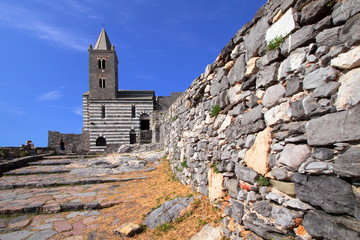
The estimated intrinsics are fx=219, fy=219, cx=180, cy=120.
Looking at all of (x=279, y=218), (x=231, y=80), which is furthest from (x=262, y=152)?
(x=231, y=80)

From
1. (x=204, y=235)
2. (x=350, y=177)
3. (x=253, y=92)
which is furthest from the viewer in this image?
(x=204, y=235)

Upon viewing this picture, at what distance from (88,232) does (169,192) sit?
2.00 metres

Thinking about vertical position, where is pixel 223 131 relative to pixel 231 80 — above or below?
below

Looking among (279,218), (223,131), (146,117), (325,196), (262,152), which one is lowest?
(279,218)

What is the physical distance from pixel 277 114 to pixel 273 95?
231mm

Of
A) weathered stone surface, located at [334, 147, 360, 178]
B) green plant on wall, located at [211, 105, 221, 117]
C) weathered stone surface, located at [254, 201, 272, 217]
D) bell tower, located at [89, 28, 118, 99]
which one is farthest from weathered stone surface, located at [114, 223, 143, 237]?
bell tower, located at [89, 28, 118, 99]

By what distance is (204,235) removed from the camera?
121 inches

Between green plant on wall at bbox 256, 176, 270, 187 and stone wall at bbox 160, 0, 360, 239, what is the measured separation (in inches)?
0.4

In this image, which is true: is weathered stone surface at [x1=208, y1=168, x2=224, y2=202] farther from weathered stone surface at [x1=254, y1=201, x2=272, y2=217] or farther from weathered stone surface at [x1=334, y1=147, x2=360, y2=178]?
weathered stone surface at [x1=334, y1=147, x2=360, y2=178]

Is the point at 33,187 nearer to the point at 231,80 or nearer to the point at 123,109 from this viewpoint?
the point at 231,80

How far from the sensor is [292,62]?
2166 millimetres

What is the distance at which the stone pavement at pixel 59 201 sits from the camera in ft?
12.6

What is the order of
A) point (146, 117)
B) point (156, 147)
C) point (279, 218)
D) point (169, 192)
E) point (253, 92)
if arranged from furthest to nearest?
1. point (146, 117)
2. point (156, 147)
3. point (169, 192)
4. point (253, 92)
5. point (279, 218)

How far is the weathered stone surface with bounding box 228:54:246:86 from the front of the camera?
310 cm
